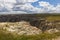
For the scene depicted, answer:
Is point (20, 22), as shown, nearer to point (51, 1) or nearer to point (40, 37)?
point (40, 37)

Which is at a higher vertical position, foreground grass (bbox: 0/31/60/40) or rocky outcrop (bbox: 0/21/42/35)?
rocky outcrop (bbox: 0/21/42/35)

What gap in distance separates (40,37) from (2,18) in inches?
48.4

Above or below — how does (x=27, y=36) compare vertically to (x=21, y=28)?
below

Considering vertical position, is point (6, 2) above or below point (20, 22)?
above

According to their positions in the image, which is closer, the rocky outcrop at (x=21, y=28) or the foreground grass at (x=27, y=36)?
the foreground grass at (x=27, y=36)

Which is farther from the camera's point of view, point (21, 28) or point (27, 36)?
point (21, 28)

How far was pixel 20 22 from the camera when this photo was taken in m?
4.80

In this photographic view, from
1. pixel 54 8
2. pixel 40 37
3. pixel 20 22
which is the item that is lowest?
pixel 40 37

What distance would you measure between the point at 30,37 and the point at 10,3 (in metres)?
1.16

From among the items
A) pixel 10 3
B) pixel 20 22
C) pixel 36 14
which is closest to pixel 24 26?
pixel 20 22

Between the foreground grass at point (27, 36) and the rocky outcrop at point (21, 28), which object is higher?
the rocky outcrop at point (21, 28)

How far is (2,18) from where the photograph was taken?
4.77 m

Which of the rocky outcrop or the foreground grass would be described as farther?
the rocky outcrop

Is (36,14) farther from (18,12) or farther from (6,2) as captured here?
(6,2)
